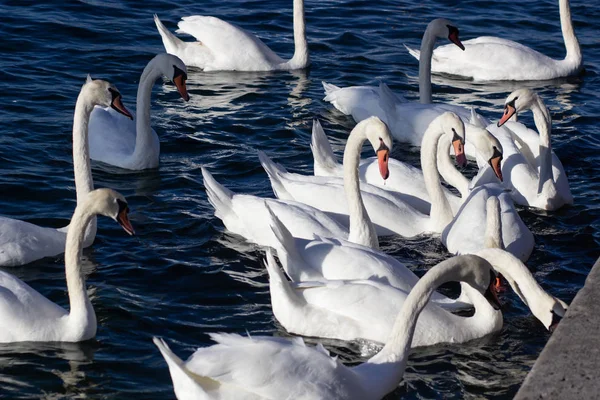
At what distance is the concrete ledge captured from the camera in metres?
5.83

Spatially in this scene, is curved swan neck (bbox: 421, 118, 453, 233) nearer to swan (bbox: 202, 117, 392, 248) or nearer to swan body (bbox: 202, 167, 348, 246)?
swan (bbox: 202, 117, 392, 248)

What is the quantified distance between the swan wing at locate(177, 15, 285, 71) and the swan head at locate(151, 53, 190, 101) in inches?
105

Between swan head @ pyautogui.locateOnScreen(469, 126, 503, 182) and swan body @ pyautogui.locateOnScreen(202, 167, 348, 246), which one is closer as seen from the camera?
swan body @ pyautogui.locateOnScreen(202, 167, 348, 246)

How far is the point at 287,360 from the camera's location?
6.53 meters

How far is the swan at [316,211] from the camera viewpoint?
927 cm

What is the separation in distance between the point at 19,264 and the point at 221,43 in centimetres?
641

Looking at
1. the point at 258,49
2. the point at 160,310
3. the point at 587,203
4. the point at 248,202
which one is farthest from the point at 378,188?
the point at 258,49

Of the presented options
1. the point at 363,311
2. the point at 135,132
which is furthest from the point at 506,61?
the point at 363,311

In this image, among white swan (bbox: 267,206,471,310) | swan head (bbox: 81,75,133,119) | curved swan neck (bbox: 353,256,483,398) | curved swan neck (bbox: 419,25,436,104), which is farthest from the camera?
curved swan neck (bbox: 419,25,436,104)

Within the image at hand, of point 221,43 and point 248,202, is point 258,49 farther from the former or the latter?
point 248,202

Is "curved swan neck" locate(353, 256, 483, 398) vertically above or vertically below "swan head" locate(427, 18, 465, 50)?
below

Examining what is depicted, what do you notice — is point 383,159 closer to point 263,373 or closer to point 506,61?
point 263,373

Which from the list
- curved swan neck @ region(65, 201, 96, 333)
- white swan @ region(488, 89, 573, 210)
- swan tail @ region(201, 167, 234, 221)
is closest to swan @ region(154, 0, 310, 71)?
white swan @ region(488, 89, 573, 210)

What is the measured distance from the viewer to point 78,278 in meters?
7.75
